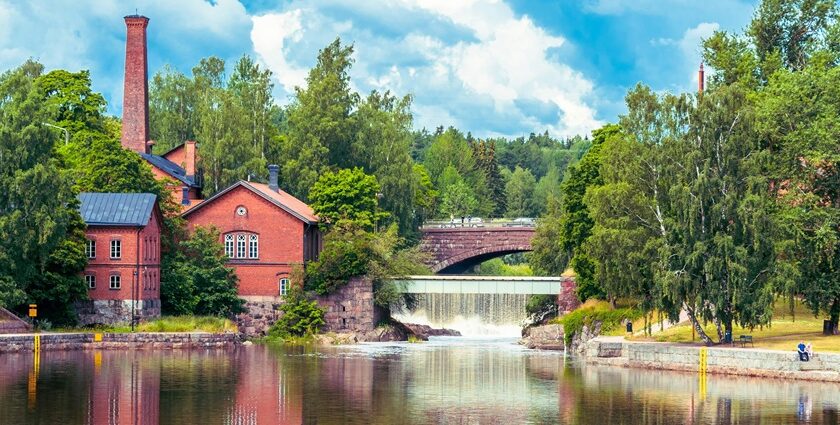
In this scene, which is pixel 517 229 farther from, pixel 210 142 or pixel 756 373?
pixel 756 373

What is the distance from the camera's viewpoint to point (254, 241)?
86.6 metres

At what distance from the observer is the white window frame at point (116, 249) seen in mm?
78000

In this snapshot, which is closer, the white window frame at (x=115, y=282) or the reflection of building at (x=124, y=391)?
the reflection of building at (x=124, y=391)

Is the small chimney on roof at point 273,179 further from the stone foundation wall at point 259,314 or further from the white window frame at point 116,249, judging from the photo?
the white window frame at point 116,249

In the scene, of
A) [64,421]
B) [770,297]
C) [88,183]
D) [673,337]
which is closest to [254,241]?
[88,183]

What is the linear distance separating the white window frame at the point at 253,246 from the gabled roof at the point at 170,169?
11.6 metres

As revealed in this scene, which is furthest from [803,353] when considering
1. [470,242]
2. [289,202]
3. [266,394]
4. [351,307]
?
[470,242]

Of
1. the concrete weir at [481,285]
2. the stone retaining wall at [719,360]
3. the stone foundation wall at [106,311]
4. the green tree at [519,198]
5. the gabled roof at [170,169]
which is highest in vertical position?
the green tree at [519,198]

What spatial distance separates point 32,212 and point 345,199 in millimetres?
22691

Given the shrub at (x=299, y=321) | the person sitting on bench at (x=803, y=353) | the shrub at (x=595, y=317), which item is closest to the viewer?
the person sitting on bench at (x=803, y=353)

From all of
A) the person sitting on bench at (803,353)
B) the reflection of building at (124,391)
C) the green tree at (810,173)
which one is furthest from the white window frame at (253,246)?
the person sitting on bench at (803,353)

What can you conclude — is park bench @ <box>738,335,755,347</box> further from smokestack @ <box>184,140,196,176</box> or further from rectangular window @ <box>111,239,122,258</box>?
smokestack @ <box>184,140,196,176</box>

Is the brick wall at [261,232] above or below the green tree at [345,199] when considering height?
below

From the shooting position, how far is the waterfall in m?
96.3
